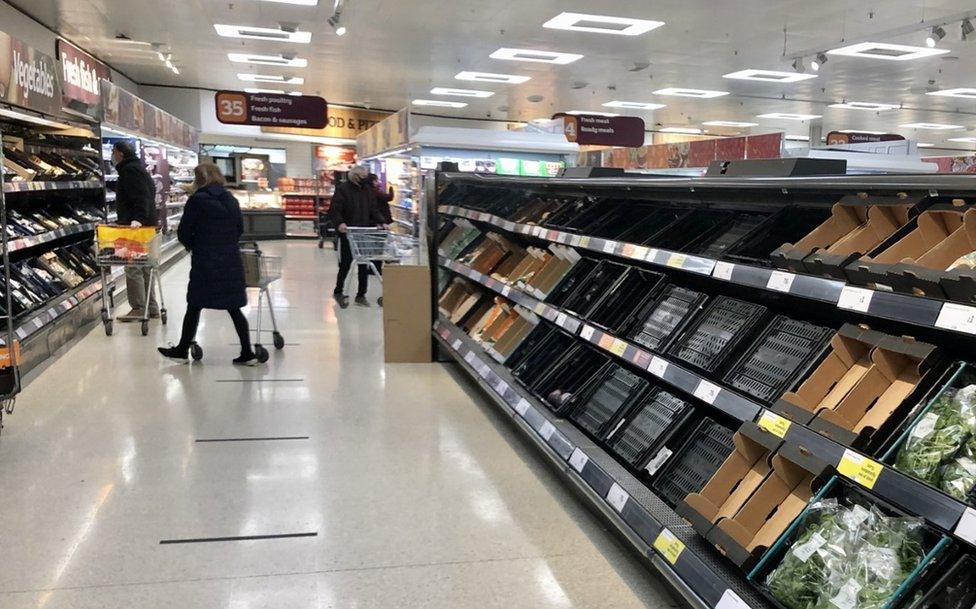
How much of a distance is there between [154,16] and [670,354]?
10195mm

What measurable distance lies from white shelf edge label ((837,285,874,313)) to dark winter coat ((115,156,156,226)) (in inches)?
265

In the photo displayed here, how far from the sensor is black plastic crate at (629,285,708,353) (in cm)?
295

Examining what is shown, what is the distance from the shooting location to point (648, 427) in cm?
299

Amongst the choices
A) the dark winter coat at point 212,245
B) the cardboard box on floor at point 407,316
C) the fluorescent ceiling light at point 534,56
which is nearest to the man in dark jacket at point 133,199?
the dark winter coat at point 212,245

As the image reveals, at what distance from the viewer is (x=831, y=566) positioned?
70.0 inches

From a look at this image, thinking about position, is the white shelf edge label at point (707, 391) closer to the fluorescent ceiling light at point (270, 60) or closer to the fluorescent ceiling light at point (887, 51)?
the fluorescent ceiling light at point (887, 51)

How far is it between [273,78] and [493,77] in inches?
201

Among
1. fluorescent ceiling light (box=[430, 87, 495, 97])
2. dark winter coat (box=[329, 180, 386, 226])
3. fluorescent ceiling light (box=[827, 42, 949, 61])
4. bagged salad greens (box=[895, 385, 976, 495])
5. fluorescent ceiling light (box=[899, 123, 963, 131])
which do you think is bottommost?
bagged salad greens (box=[895, 385, 976, 495])

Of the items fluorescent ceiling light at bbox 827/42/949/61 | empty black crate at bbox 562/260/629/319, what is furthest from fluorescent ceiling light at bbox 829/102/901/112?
empty black crate at bbox 562/260/629/319

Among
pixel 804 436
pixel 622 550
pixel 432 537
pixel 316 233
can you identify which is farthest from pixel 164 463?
pixel 316 233

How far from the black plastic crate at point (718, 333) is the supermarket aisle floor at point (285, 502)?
0.83 meters

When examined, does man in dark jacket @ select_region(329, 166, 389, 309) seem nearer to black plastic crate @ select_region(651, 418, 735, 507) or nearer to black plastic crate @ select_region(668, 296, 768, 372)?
black plastic crate @ select_region(668, 296, 768, 372)

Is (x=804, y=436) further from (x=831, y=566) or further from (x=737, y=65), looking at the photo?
(x=737, y=65)

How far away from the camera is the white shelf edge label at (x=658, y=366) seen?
2756mm
